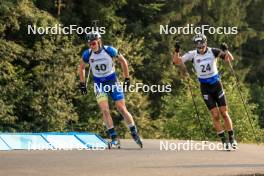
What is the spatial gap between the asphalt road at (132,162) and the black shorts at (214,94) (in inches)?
33.7

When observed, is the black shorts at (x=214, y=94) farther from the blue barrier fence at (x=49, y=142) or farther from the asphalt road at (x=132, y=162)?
the blue barrier fence at (x=49, y=142)

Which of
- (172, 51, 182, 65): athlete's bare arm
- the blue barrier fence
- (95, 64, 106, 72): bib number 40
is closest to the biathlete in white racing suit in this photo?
(172, 51, 182, 65): athlete's bare arm

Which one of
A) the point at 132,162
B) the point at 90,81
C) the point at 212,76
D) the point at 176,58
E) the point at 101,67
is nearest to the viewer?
the point at 132,162

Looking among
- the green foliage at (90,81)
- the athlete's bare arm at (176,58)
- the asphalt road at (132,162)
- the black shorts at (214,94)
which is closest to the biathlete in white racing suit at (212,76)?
the black shorts at (214,94)

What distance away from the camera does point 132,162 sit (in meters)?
8.65

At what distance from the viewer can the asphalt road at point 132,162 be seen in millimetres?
7527

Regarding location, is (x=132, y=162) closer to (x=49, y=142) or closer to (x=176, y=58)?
(x=176, y=58)

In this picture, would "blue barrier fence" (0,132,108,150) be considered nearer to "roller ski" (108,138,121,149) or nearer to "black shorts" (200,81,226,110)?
"roller ski" (108,138,121,149)

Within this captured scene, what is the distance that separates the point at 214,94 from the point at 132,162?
2910mm

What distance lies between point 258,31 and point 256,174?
27369mm

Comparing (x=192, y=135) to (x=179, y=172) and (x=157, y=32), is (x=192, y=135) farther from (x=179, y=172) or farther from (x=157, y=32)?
(x=179, y=172)

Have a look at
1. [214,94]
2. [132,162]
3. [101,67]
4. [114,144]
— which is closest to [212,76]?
[214,94]

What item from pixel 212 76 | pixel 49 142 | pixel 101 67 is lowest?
pixel 49 142

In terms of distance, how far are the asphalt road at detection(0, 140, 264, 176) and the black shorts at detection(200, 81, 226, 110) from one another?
856mm
